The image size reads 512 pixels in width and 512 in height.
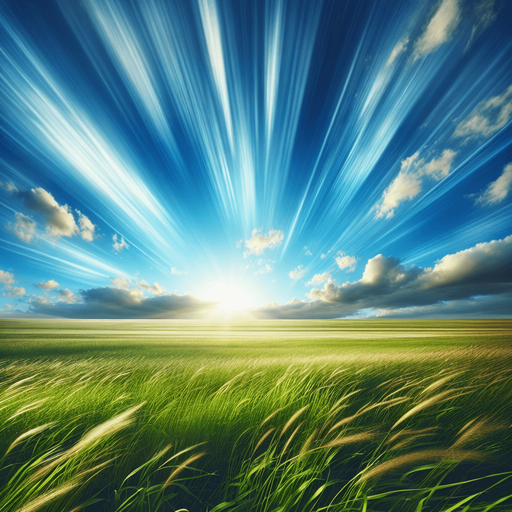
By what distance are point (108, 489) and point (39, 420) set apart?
1.81 meters

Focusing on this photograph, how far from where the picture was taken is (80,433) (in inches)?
106

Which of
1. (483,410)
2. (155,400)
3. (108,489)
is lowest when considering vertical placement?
(483,410)

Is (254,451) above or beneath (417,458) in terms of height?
beneath

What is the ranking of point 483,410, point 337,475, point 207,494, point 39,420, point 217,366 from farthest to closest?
point 217,366 < point 483,410 < point 39,420 < point 337,475 < point 207,494

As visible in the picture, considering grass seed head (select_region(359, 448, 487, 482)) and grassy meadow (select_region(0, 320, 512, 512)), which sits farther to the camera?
grassy meadow (select_region(0, 320, 512, 512))

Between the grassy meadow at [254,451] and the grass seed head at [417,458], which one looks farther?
the grassy meadow at [254,451]

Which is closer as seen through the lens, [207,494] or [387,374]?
[207,494]

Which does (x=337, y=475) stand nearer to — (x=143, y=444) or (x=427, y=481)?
(x=427, y=481)

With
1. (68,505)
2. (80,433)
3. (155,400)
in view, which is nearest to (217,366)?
(155,400)

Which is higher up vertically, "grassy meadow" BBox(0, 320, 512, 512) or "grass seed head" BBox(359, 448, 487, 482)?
"grass seed head" BBox(359, 448, 487, 482)

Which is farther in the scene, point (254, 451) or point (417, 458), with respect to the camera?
point (254, 451)

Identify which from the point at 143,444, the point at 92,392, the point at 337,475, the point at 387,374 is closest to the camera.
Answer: the point at 337,475

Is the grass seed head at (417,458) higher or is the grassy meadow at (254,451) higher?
Answer: the grass seed head at (417,458)

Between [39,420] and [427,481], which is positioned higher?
[39,420]
